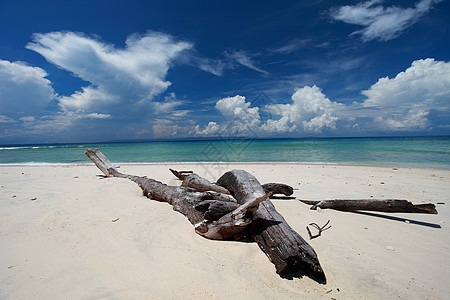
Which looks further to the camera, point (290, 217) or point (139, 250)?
point (290, 217)

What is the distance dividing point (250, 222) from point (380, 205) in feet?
11.2

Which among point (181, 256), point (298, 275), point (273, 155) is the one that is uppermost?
point (181, 256)

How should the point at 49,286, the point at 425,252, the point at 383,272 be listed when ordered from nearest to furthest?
1. the point at 49,286
2. the point at 383,272
3. the point at 425,252

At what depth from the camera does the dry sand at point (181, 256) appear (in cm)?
225

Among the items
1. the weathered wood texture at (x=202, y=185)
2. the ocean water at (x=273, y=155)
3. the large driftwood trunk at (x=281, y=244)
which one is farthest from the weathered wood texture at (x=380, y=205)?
the ocean water at (x=273, y=155)

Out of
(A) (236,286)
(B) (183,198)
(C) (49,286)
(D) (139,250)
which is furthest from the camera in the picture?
(B) (183,198)

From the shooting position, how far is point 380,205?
442cm

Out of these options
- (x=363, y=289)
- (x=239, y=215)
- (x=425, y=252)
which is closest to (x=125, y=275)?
(x=239, y=215)

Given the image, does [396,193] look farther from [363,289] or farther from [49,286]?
[49,286]

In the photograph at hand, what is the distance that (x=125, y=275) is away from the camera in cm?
240

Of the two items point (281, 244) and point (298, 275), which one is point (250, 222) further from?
point (298, 275)

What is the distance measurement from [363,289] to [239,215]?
1.73 meters

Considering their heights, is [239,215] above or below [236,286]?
above

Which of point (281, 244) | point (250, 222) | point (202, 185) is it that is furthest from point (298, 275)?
point (202, 185)
